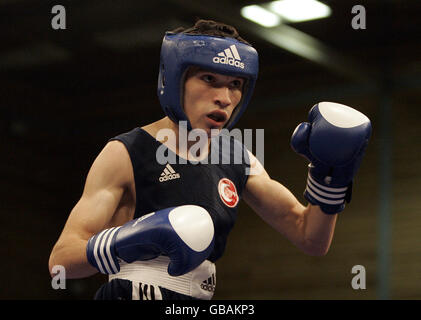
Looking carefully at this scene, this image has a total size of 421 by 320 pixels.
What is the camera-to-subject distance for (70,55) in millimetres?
7273

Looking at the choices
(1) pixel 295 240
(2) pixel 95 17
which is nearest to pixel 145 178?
(1) pixel 295 240

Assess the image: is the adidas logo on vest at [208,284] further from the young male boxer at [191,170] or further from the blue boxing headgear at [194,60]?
the blue boxing headgear at [194,60]

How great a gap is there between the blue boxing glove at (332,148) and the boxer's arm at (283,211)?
7.2 inches

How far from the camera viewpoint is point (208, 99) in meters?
2.77

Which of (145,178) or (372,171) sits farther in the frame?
(372,171)

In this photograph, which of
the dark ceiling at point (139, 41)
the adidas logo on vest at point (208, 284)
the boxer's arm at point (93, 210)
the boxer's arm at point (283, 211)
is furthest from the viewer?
the dark ceiling at point (139, 41)

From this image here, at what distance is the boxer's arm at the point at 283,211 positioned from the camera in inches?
119

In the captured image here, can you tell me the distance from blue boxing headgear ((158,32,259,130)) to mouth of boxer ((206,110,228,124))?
8 cm

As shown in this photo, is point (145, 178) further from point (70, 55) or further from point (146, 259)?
point (70, 55)

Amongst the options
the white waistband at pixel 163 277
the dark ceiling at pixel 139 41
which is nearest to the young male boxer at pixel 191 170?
the white waistband at pixel 163 277

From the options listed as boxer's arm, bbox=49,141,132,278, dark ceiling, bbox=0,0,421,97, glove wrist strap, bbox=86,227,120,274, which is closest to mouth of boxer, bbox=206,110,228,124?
boxer's arm, bbox=49,141,132,278

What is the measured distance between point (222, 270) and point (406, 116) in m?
2.22

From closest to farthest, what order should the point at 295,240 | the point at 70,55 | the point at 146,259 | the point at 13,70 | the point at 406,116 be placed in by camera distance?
the point at 146,259
the point at 295,240
the point at 406,116
the point at 70,55
the point at 13,70

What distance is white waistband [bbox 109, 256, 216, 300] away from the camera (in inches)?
104
